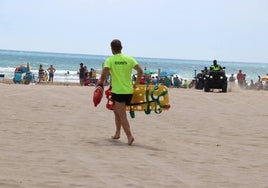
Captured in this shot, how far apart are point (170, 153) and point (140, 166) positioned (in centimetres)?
125

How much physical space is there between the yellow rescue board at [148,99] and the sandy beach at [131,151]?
1.69 ft

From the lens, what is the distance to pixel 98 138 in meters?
9.55

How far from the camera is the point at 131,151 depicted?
8305 millimetres

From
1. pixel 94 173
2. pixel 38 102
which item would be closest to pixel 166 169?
pixel 94 173

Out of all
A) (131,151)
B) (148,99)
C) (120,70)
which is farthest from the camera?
(148,99)

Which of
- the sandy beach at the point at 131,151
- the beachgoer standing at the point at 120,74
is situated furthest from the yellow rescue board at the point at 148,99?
the beachgoer standing at the point at 120,74

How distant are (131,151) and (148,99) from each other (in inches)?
59.3

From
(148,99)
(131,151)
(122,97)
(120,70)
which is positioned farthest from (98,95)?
(131,151)

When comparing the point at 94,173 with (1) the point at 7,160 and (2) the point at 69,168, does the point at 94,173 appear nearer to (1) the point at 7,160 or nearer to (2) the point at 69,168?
(2) the point at 69,168

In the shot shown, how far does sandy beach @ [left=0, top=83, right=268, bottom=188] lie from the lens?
20.9 ft

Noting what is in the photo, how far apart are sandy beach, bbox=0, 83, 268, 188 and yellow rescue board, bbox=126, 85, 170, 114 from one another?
A: 1.69ft

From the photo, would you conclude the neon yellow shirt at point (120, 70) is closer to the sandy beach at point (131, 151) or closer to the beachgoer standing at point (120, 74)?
the beachgoer standing at point (120, 74)

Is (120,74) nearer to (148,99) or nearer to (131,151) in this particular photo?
(148,99)

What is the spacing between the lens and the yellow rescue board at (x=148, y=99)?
31.3 ft
